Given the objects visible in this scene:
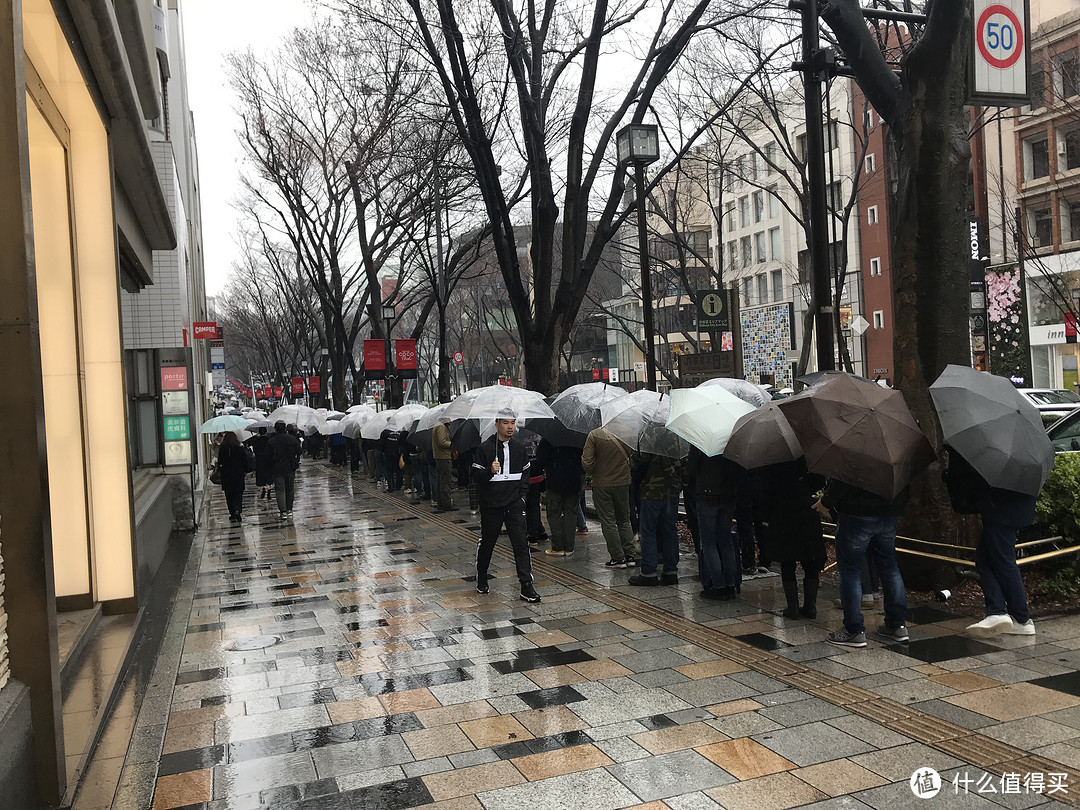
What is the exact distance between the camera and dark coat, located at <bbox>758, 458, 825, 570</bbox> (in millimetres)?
7453

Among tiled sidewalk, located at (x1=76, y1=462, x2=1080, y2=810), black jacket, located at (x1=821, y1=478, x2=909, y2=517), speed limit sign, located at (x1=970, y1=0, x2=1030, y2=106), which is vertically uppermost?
speed limit sign, located at (x1=970, y1=0, x2=1030, y2=106)

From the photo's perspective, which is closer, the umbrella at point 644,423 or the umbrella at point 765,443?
the umbrella at point 765,443

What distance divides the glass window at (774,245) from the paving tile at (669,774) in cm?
5448

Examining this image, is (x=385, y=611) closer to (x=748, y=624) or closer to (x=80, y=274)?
(x=748, y=624)

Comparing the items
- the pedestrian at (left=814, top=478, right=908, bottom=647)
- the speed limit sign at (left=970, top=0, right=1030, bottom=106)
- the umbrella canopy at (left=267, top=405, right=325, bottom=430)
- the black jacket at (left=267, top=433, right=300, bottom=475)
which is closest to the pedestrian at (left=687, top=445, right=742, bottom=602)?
the pedestrian at (left=814, top=478, right=908, bottom=647)

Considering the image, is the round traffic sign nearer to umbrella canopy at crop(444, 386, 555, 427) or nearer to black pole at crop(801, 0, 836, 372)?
black pole at crop(801, 0, 836, 372)

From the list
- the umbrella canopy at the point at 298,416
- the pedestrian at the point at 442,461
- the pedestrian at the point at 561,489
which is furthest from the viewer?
the umbrella canopy at the point at 298,416

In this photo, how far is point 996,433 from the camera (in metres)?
6.38

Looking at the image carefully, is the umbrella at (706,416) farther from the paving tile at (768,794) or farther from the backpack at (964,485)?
the paving tile at (768,794)

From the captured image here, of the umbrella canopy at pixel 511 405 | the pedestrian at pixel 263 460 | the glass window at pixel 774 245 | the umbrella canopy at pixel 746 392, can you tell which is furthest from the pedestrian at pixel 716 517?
the glass window at pixel 774 245

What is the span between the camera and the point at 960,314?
27.2 feet

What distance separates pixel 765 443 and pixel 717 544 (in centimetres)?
151

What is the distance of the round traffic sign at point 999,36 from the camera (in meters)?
8.25

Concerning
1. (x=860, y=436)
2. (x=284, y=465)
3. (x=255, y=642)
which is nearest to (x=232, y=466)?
(x=284, y=465)
